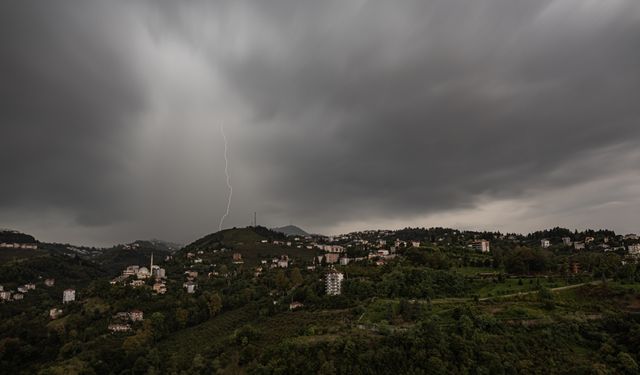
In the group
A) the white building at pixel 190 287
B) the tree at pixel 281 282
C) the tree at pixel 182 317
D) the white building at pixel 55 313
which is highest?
the tree at pixel 281 282

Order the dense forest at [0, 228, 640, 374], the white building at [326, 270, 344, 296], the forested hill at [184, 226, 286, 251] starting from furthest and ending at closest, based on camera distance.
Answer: the forested hill at [184, 226, 286, 251], the white building at [326, 270, 344, 296], the dense forest at [0, 228, 640, 374]

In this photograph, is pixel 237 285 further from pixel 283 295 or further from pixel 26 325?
pixel 26 325

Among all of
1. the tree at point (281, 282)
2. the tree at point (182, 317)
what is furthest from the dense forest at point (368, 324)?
the tree at point (281, 282)

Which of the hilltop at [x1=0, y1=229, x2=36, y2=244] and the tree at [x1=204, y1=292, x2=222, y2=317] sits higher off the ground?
the hilltop at [x1=0, y1=229, x2=36, y2=244]

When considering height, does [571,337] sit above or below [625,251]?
below

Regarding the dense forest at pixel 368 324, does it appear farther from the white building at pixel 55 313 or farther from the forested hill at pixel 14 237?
the forested hill at pixel 14 237

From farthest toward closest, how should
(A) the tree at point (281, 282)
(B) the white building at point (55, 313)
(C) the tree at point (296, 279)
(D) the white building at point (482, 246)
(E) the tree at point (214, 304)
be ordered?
(D) the white building at point (482, 246) → (A) the tree at point (281, 282) → (C) the tree at point (296, 279) → (B) the white building at point (55, 313) → (E) the tree at point (214, 304)

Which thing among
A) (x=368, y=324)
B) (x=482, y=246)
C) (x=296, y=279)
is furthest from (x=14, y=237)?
(x=368, y=324)

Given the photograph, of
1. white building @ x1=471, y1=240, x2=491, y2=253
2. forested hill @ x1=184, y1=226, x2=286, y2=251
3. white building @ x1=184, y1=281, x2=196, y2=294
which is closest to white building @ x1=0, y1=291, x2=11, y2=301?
white building @ x1=184, y1=281, x2=196, y2=294

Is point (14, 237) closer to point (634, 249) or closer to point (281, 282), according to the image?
point (281, 282)

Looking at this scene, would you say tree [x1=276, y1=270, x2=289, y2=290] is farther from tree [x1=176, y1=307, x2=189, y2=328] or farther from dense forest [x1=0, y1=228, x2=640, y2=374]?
tree [x1=176, y1=307, x2=189, y2=328]

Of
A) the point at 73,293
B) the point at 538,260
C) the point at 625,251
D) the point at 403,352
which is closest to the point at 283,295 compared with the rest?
the point at 403,352
